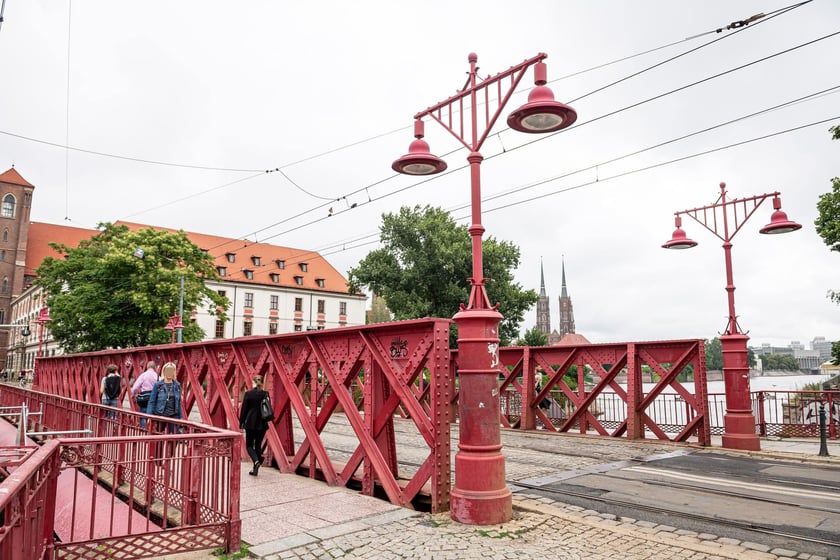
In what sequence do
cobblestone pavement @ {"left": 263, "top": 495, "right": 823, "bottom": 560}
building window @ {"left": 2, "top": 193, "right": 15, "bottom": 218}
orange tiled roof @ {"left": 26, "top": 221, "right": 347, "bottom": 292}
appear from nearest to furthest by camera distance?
cobblestone pavement @ {"left": 263, "top": 495, "right": 823, "bottom": 560} → orange tiled roof @ {"left": 26, "top": 221, "right": 347, "bottom": 292} → building window @ {"left": 2, "top": 193, "right": 15, "bottom": 218}

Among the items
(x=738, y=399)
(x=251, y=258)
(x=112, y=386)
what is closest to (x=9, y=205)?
(x=251, y=258)

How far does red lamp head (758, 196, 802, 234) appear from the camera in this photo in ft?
40.6

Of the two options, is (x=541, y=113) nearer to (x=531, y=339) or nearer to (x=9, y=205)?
(x=531, y=339)

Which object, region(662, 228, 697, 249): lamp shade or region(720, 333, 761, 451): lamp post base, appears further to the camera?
region(662, 228, 697, 249): lamp shade

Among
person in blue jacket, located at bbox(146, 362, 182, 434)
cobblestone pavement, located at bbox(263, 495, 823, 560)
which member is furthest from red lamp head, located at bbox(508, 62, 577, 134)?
person in blue jacket, located at bbox(146, 362, 182, 434)

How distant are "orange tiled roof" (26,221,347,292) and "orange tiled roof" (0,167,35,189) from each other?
19.7 feet

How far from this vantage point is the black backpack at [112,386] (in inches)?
552

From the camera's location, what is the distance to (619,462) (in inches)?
442

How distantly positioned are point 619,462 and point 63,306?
1521 inches

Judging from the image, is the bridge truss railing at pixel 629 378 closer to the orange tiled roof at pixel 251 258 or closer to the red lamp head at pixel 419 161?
the red lamp head at pixel 419 161

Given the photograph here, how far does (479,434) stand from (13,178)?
323 feet

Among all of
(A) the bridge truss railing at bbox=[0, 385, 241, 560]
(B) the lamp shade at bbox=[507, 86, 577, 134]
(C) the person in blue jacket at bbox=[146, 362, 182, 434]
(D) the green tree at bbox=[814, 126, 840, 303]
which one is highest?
(D) the green tree at bbox=[814, 126, 840, 303]

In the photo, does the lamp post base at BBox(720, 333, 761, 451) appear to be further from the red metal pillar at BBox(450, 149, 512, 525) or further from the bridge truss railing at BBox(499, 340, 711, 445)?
the red metal pillar at BBox(450, 149, 512, 525)

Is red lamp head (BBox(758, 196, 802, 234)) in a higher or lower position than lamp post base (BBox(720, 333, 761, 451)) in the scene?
higher
